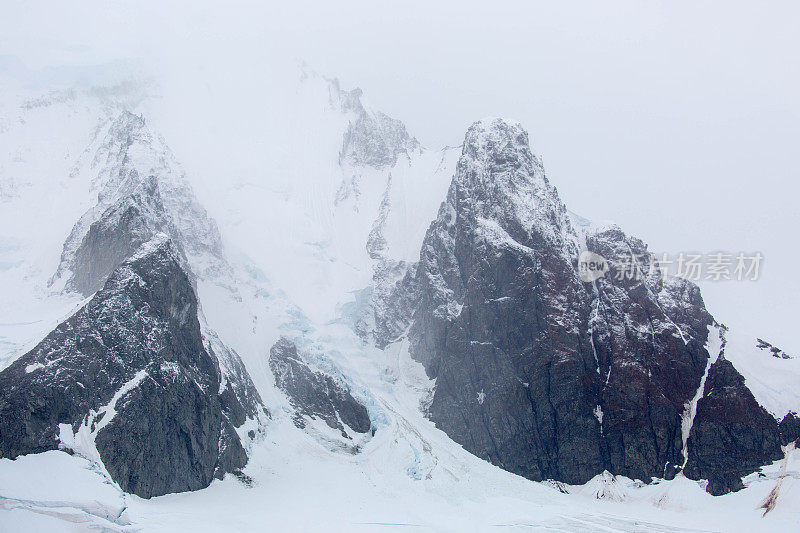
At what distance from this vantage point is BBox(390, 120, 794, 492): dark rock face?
418ft

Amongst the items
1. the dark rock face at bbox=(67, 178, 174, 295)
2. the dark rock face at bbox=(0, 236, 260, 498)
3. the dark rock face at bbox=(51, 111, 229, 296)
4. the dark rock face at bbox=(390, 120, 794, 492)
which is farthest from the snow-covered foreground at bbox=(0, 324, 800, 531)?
the dark rock face at bbox=(51, 111, 229, 296)

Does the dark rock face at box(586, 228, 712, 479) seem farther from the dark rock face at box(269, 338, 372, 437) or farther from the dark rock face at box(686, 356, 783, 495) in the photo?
the dark rock face at box(269, 338, 372, 437)

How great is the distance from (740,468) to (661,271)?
4305 cm

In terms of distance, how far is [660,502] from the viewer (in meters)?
118

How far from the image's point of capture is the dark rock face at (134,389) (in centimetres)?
9019

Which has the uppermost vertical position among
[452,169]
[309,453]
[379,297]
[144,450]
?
[452,169]

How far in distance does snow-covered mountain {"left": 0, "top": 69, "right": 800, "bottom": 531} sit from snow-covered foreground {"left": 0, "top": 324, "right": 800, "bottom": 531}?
1.50ft

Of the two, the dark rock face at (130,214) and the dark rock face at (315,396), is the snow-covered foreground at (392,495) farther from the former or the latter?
the dark rock face at (130,214)

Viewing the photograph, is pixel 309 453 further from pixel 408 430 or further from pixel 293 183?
pixel 293 183

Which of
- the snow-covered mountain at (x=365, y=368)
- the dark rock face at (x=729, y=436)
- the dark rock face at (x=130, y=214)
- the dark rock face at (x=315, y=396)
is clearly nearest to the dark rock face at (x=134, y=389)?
the snow-covered mountain at (x=365, y=368)

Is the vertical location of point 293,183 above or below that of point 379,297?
above

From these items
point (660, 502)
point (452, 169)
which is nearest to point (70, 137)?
point (452, 169)

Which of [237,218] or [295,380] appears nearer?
[295,380]

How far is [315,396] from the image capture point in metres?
137
